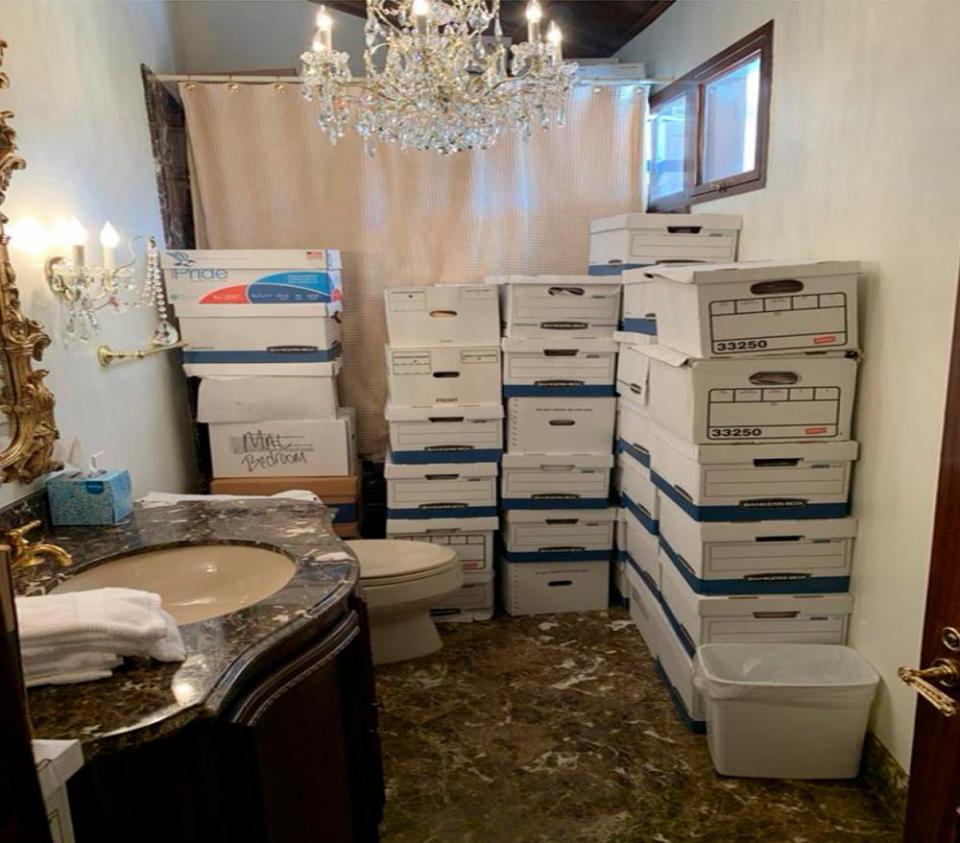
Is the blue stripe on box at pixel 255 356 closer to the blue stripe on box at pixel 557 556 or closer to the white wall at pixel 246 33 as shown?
the blue stripe on box at pixel 557 556

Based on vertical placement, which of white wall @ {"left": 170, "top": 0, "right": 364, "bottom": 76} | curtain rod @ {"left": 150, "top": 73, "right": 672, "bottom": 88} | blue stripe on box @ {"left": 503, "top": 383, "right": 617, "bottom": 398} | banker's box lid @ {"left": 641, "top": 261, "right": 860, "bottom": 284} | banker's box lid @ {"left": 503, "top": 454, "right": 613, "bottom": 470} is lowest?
banker's box lid @ {"left": 503, "top": 454, "right": 613, "bottom": 470}

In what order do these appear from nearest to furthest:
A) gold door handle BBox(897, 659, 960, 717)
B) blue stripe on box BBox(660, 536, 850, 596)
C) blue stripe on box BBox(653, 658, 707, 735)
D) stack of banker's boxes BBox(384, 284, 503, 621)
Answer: gold door handle BBox(897, 659, 960, 717)
blue stripe on box BBox(660, 536, 850, 596)
blue stripe on box BBox(653, 658, 707, 735)
stack of banker's boxes BBox(384, 284, 503, 621)

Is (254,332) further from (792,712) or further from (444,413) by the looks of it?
(792,712)

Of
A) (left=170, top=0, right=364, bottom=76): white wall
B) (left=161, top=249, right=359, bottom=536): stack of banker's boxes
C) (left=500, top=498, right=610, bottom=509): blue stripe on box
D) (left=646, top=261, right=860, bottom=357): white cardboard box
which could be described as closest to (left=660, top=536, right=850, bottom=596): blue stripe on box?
(left=646, top=261, right=860, bottom=357): white cardboard box

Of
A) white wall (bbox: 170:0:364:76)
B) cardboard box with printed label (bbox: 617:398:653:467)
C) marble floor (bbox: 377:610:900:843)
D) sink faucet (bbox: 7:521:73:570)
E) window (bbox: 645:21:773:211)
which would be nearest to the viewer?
sink faucet (bbox: 7:521:73:570)

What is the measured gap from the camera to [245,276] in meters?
2.57

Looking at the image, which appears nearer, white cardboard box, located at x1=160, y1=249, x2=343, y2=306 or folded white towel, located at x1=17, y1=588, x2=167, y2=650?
folded white towel, located at x1=17, y1=588, x2=167, y2=650

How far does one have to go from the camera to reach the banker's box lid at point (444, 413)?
264 cm

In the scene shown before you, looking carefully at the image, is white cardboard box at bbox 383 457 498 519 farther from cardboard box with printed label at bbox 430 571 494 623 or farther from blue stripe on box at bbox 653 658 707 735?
blue stripe on box at bbox 653 658 707 735

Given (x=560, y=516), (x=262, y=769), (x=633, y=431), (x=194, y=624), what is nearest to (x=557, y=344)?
(x=633, y=431)

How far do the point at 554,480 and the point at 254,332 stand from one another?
4.22ft

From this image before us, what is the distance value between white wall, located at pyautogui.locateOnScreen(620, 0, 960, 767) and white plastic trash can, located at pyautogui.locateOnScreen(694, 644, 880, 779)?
0.25 feet

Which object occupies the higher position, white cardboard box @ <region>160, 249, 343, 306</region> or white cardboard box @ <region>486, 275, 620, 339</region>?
white cardboard box @ <region>160, 249, 343, 306</region>

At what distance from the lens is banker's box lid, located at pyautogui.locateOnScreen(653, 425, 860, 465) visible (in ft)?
6.12
